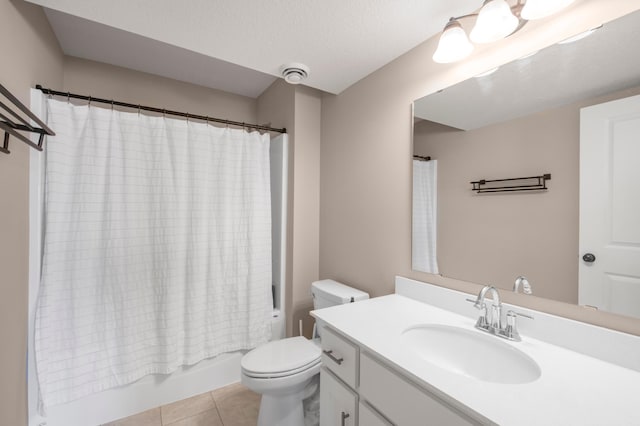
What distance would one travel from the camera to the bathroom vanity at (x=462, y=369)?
674 mm

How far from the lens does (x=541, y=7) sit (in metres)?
0.94

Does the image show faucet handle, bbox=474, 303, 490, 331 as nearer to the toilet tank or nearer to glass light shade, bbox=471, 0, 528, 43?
the toilet tank

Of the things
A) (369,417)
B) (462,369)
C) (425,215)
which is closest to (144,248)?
(369,417)

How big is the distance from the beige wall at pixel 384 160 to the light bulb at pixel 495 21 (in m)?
0.15

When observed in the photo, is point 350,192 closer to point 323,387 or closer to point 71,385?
point 323,387

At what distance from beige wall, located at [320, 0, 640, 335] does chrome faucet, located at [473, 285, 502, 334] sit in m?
0.11

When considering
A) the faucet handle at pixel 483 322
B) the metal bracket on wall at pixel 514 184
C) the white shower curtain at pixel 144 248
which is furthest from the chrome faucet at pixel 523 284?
the white shower curtain at pixel 144 248

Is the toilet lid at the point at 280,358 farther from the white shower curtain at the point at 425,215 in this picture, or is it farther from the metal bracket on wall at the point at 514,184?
the metal bracket on wall at the point at 514,184

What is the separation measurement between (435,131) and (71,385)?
251 cm

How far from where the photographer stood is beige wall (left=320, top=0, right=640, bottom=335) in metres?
1.06

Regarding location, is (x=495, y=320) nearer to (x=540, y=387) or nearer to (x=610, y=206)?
(x=540, y=387)

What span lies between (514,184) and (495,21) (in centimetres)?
63

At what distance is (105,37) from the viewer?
186cm

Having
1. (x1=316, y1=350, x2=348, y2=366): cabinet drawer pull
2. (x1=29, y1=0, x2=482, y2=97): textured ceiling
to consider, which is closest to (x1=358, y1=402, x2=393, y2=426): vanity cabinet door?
(x1=316, y1=350, x2=348, y2=366): cabinet drawer pull
